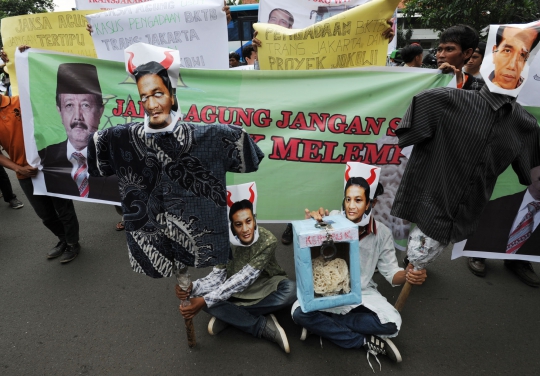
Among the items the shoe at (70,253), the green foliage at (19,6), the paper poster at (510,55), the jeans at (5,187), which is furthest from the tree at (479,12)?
the green foliage at (19,6)

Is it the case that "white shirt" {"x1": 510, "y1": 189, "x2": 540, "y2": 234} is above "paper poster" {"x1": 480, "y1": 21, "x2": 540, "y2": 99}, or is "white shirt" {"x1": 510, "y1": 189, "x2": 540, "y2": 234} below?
below

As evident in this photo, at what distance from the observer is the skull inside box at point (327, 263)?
1768mm

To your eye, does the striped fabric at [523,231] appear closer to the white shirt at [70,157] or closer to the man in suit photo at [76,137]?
the man in suit photo at [76,137]

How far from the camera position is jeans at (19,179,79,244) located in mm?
2910

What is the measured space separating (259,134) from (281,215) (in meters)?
0.64

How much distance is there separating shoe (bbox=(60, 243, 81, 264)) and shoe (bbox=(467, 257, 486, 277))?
361cm

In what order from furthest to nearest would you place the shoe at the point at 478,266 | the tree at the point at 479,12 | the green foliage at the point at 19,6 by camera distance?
the green foliage at the point at 19,6 → the tree at the point at 479,12 → the shoe at the point at 478,266

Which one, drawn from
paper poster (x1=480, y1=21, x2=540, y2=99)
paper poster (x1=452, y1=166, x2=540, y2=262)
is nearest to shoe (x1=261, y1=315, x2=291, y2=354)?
paper poster (x1=452, y1=166, x2=540, y2=262)

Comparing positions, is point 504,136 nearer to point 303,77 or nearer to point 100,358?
point 303,77

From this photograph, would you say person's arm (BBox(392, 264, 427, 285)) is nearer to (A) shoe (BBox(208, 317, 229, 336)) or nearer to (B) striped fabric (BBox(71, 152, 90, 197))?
Answer: (A) shoe (BBox(208, 317, 229, 336))

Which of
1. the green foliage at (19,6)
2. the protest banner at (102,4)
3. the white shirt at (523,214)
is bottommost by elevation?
the white shirt at (523,214)

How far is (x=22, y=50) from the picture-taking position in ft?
8.32

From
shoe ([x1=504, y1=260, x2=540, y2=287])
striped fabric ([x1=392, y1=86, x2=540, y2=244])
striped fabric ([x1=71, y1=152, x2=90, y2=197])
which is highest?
striped fabric ([x1=392, y1=86, x2=540, y2=244])

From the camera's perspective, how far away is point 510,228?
8.42ft
